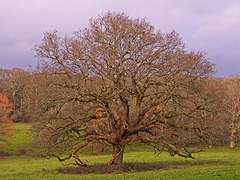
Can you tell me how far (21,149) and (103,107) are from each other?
122ft

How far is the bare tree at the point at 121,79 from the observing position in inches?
821

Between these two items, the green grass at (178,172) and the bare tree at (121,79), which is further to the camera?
the bare tree at (121,79)

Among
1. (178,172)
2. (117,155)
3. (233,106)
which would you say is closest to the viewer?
(178,172)

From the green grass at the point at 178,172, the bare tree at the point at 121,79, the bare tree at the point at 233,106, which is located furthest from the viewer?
the bare tree at the point at 233,106

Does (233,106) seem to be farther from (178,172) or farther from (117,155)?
(178,172)

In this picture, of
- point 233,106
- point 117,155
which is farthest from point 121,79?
point 233,106

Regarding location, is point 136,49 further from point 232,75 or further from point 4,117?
point 232,75

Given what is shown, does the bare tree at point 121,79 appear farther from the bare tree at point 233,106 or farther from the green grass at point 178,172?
the bare tree at point 233,106

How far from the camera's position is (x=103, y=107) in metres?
20.7

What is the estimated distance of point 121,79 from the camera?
69.8ft

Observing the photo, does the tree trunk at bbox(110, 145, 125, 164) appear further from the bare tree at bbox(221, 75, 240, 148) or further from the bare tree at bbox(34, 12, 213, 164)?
Result: the bare tree at bbox(221, 75, 240, 148)

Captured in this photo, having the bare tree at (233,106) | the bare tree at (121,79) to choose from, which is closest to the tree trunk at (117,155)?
the bare tree at (121,79)

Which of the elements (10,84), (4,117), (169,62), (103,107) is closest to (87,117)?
(103,107)

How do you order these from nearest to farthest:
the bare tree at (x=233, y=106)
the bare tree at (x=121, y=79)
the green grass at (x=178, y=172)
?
the green grass at (x=178, y=172)
the bare tree at (x=121, y=79)
the bare tree at (x=233, y=106)
